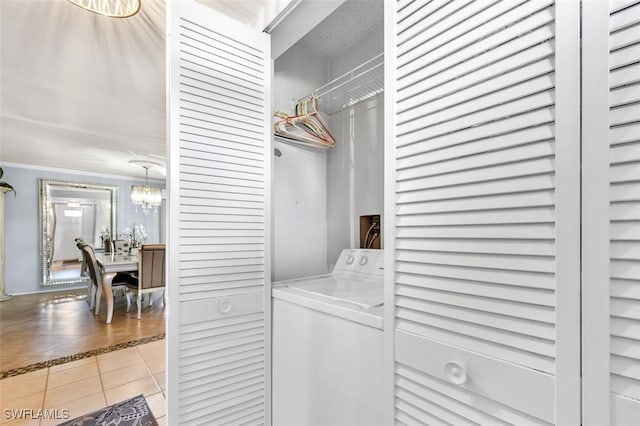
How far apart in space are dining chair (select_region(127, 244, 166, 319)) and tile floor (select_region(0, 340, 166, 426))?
1.20 metres

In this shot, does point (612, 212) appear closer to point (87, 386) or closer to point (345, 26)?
point (345, 26)

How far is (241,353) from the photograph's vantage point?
1.31 meters

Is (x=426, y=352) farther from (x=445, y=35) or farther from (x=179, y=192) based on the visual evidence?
(x=179, y=192)

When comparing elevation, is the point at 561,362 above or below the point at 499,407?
above

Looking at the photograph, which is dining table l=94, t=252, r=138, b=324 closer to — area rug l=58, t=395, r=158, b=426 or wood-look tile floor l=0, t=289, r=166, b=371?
wood-look tile floor l=0, t=289, r=166, b=371

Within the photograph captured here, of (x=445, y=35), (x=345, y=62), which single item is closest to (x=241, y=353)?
(x=445, y=35)

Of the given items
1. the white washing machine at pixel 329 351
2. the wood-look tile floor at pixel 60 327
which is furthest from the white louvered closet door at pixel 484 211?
the wood-look tile floor at pixel 60 327

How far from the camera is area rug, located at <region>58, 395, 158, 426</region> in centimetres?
175

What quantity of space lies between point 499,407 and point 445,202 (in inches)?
18.1

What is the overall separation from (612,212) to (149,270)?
4388 millimetres

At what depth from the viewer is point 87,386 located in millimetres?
2160

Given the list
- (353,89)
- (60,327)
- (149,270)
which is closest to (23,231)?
(60,327)

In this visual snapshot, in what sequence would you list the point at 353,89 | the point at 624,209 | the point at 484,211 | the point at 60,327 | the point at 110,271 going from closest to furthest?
1. the point at 624,209
2. the point at 484,211
3. the point at 353,89
4. the point at 60,327
5. the point at 110,271

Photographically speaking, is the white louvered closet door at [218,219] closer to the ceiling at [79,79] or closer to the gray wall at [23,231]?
the ceiling at [79,79]
